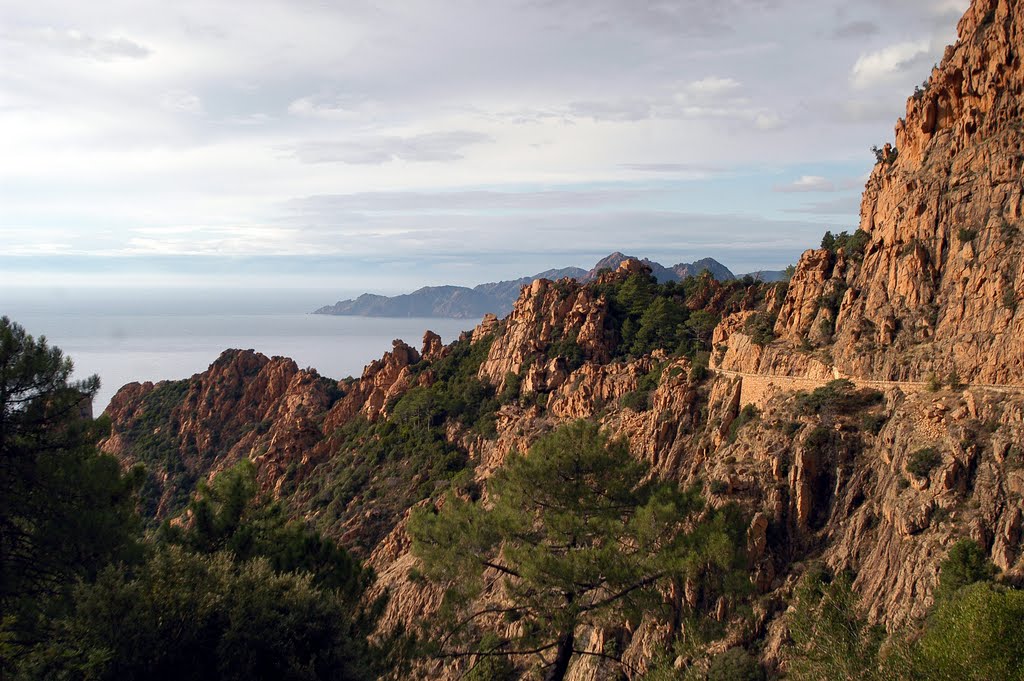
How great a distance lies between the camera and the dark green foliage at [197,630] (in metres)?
12.4

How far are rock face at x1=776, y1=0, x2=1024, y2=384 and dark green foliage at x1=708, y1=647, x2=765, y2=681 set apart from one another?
13.5 meters

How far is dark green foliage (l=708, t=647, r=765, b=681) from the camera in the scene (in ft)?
77.8

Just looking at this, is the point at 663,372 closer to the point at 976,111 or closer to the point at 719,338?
the point at 719,338

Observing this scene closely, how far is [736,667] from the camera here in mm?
24188

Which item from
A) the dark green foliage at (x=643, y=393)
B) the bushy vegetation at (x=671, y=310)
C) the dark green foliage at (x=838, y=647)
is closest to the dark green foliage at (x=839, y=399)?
the dark green foliage at (x=643, y=393)

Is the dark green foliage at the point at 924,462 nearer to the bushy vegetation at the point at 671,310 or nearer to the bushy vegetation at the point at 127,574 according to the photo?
the bushy vegetation at the point at 127,574

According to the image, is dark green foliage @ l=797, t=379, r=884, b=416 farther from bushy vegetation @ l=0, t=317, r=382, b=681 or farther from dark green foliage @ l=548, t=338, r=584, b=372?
dark green foliage @ l=548, t=338, r=584, b=372

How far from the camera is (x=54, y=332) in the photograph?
153500 mm

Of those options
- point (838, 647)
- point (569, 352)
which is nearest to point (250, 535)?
point (838, 647)

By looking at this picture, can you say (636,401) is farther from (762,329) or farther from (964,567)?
(964,567)

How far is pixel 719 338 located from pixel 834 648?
29264 mm

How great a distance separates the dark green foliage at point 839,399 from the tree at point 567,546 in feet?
36.2

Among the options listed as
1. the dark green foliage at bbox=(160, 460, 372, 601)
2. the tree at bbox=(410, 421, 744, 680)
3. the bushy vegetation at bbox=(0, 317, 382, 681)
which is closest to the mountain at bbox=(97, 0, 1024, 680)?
the tree at bbox=(410, 421, 744, 680)

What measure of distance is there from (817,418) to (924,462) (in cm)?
543
